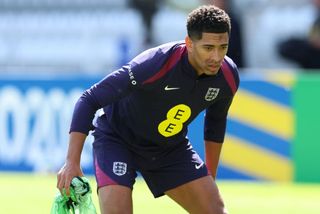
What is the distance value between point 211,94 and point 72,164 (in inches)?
48.3

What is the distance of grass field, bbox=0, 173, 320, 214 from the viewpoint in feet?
33.8

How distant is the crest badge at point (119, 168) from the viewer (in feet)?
22.5

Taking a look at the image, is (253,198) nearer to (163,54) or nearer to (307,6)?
(163,54)

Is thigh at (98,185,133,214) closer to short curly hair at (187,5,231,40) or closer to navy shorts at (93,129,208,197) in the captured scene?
navy shorts at (93,129,208,197)

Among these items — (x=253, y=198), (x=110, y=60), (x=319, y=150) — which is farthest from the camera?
(x=110, y=60)

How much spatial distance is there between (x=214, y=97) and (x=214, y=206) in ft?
2.56

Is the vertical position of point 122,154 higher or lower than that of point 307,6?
higher

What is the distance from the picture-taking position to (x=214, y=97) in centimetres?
700

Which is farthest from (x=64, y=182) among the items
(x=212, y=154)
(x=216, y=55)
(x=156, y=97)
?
(x=212, y=154)

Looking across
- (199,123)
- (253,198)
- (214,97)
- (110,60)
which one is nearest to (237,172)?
(199,123)

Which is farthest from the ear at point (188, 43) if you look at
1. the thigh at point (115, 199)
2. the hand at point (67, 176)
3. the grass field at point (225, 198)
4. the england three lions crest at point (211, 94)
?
the grass field at point (225, 198)

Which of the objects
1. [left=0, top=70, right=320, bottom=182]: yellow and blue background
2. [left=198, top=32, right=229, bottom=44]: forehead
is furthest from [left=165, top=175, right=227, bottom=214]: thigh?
[left=0, top=70, right=320, bottom=182]: yellow and blue background

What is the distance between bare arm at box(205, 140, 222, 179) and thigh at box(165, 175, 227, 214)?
395mm

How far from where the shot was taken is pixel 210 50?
657cm
